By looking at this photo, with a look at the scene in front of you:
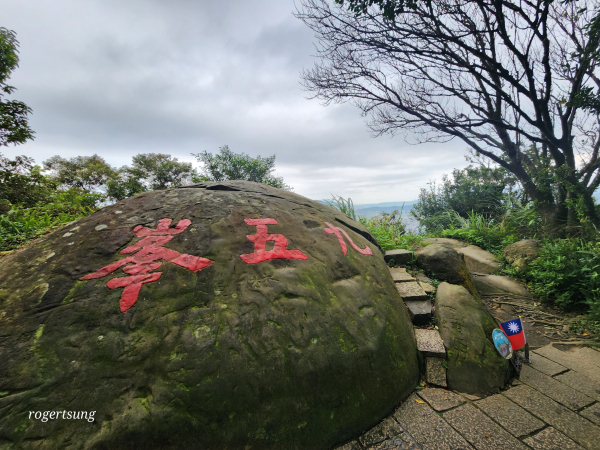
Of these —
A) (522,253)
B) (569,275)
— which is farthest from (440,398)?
(522,253)

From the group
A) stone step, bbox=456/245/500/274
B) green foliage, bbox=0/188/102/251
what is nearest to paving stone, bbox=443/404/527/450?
stone step, bbox=456/245/500/274

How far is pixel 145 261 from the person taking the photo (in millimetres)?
1824

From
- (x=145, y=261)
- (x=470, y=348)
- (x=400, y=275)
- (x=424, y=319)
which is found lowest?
(x=470, y=348)

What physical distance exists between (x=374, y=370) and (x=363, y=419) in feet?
0.96

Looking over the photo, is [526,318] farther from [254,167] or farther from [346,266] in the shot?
[254,167]

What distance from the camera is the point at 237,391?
1.39 meters

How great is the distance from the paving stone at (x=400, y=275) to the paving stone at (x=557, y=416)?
1.37 meters

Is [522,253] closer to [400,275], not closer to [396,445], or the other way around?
[400,275]

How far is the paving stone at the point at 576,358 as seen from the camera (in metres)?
2.28

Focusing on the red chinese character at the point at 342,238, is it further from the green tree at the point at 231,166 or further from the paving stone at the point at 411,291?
the green tree at the point at 231,166

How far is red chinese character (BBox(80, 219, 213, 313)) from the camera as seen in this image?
165 centimetres

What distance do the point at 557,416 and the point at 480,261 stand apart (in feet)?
12.5

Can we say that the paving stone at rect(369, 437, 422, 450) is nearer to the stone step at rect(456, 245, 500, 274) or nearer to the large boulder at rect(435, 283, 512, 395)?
the large boulder at rect(435, 283, 512, 395)

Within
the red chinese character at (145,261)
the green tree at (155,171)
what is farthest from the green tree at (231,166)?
the red chinese character at (145,261)
